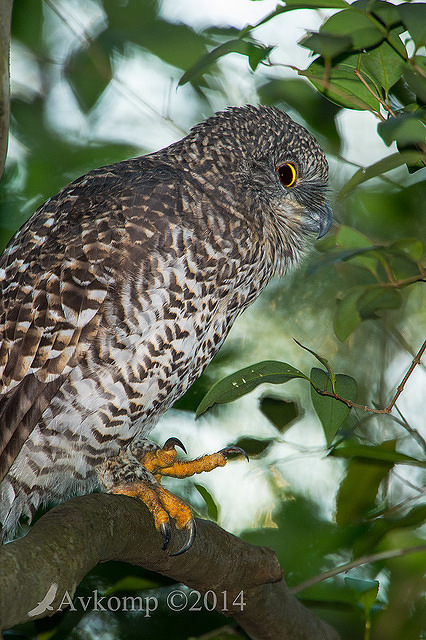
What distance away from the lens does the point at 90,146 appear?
2729 mm

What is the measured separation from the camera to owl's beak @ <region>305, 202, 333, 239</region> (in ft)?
7.91

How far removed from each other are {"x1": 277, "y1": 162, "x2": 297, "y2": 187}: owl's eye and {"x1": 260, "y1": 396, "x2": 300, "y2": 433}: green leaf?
2.47 feet

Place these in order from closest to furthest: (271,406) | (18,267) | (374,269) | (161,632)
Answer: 1. (374,269)
2. (18,267)
3. (271,406)
4. (161,632)

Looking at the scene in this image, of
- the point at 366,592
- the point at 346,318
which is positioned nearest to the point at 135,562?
the point at 366,592

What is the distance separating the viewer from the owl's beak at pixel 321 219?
7.91 ft

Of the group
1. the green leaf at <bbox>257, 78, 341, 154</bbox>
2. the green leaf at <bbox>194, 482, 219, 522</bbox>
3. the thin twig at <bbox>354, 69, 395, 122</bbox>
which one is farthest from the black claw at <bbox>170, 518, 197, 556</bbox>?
the green leaf at <bbox>257, 78, 341, 154</bbox>

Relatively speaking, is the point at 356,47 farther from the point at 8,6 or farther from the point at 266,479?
the point at 266,479

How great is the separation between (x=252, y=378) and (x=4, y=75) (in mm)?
836

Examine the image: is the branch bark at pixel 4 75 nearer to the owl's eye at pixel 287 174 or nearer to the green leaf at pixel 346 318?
the green leaf at pixel 346 318

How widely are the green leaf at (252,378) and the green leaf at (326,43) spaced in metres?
0.69

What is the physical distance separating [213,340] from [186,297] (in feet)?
0.88

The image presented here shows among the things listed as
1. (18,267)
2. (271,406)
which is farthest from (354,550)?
(18,267)

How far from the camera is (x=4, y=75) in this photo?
1337 mm

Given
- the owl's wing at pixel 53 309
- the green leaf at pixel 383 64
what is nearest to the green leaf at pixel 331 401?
the owl's wing at pixel 53 309
